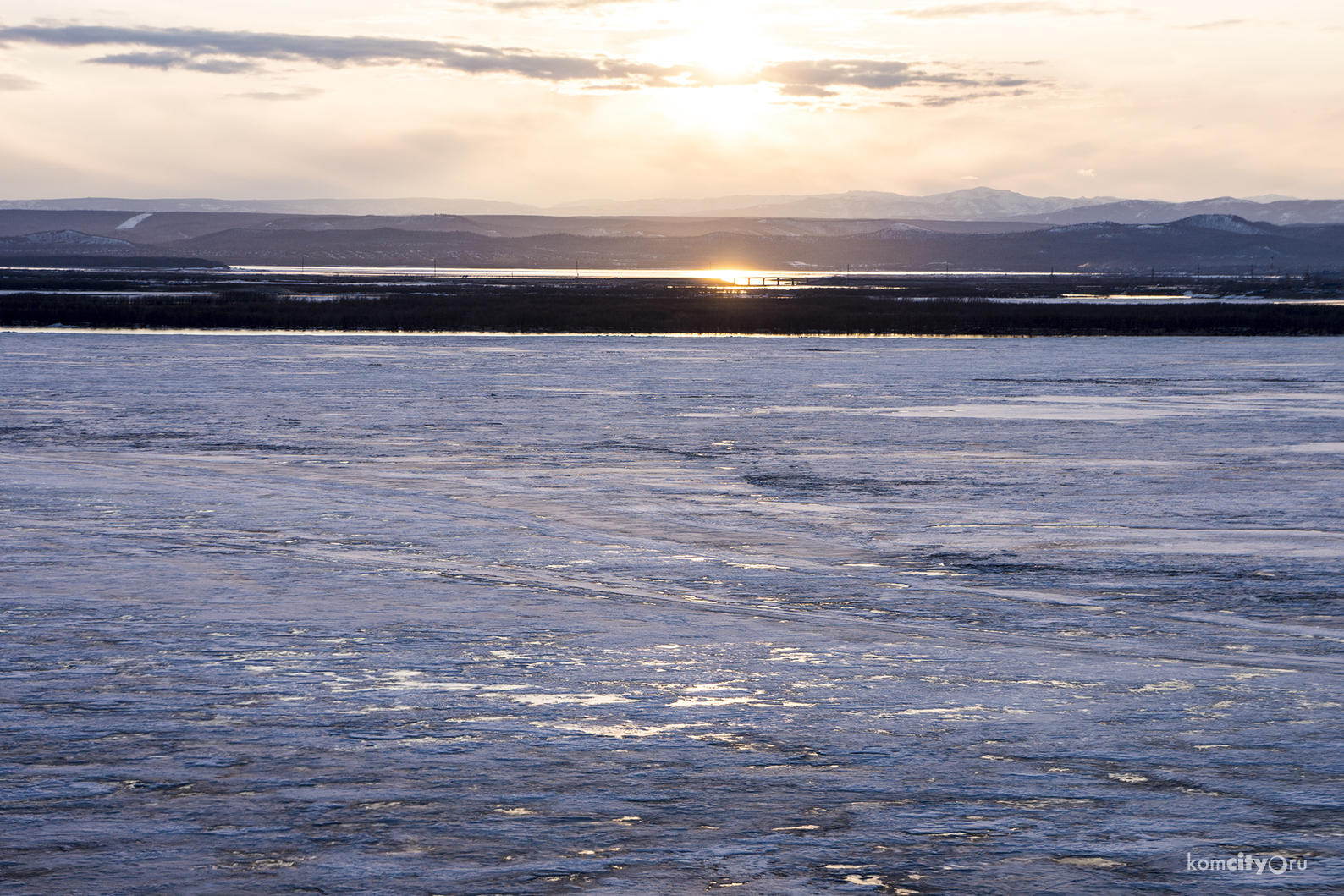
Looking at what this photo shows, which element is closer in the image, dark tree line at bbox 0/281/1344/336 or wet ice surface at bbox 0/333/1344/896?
wet ice surface at bbox 0/333/1344/896

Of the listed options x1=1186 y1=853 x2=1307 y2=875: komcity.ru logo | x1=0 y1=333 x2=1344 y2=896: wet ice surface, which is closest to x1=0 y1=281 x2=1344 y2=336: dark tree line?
x1=0 y1=333 x2=1344 y2=896: wet ice surface

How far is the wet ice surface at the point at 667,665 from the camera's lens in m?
5.29

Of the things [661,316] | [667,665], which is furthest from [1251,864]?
[661,316]

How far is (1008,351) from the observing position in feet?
136

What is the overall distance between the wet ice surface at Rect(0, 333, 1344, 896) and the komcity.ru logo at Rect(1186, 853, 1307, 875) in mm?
48

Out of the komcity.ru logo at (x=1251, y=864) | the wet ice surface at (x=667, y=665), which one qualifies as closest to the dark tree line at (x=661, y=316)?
the wet ice surface at (x=667, y=665)

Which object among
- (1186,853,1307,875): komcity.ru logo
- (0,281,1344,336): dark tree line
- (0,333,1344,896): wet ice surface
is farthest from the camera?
(0,281,1344,336): dark tree line

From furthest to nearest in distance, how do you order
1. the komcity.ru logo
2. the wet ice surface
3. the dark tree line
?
1. the dark tree line
2. the wet ice surface
3. the komcity.ru logo

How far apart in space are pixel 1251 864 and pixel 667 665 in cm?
352

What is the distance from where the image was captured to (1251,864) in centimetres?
515

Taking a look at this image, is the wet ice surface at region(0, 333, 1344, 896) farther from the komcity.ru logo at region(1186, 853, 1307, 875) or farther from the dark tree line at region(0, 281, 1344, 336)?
the dark tree line at region(0, 281, 1344, 336)

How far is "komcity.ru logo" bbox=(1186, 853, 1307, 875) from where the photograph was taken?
510 cm

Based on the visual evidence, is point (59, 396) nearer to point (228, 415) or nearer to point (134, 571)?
point (228, 415)

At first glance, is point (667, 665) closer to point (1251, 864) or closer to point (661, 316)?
point (1251, 864)
